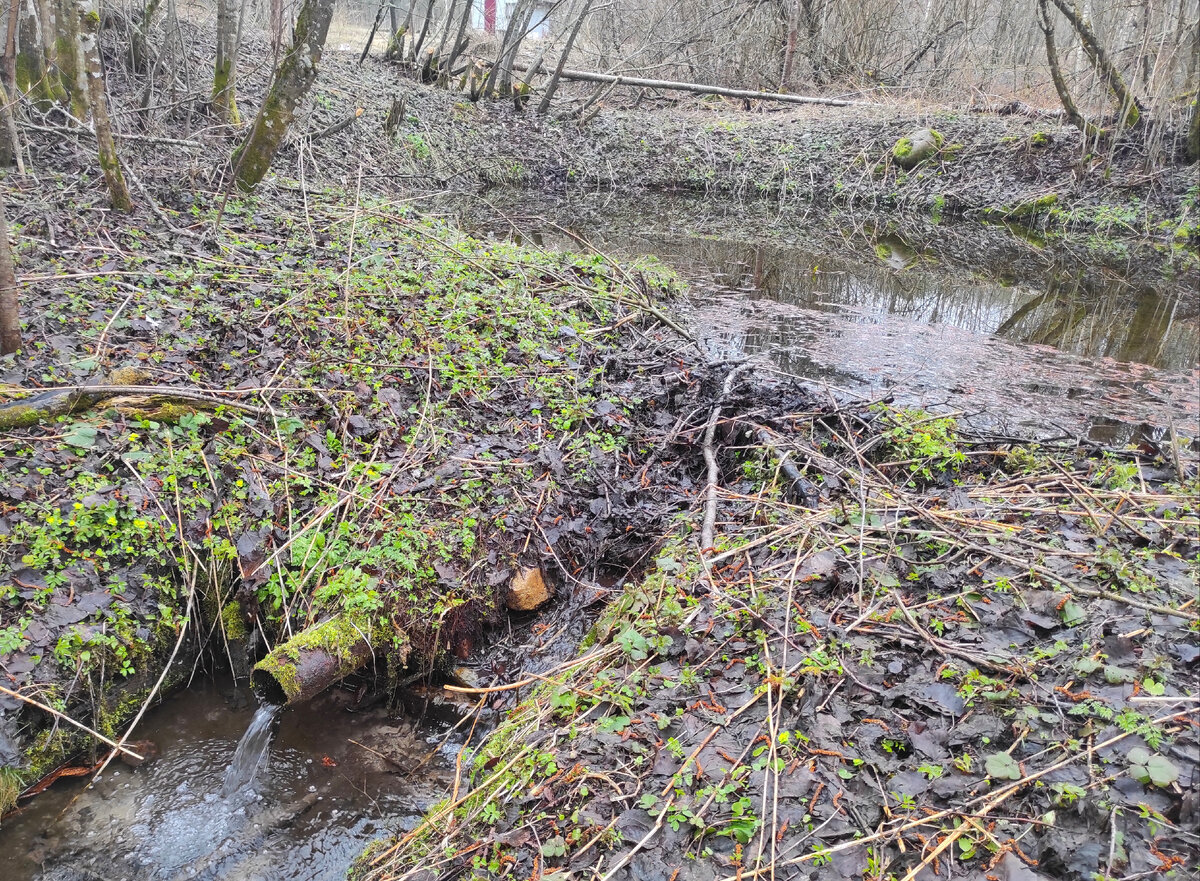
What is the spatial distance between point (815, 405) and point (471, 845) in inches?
164

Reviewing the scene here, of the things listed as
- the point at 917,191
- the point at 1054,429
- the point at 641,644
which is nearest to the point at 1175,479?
the point at 1054,429

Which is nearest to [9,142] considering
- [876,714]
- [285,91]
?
[285,91]

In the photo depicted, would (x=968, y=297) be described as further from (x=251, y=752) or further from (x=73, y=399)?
(x=73, y=399)

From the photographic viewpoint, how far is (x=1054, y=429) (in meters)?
5.71

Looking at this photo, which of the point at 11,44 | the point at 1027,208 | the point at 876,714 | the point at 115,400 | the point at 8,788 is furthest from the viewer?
the point at 1027,208

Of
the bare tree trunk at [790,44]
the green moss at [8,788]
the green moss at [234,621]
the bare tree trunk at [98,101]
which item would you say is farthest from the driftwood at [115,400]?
the bare tree trunk at [790,44]

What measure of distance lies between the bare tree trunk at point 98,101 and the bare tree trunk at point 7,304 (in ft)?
7.54

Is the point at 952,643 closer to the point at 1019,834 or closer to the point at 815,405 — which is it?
the point at 1019,834

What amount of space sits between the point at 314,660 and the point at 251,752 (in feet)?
1.70

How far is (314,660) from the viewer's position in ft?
11.8

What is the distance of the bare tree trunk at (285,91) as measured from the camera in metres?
7.41

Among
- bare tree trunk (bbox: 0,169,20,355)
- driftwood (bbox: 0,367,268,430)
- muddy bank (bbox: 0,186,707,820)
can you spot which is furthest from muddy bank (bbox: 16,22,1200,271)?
driftwood (bbox: 0,367,268,430)

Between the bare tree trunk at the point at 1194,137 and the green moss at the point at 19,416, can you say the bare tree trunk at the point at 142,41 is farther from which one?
the bare tree trunk at the point at 1194,137

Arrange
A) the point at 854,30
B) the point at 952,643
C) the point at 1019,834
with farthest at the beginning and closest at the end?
1. the point at 854,30
2. the point at 952,643
3. the point at 1019,834
